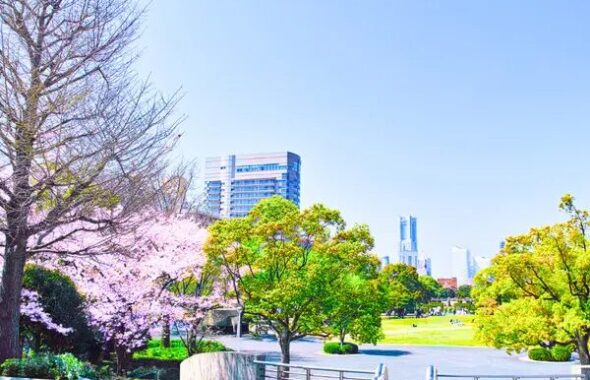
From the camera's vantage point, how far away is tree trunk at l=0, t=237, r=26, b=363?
12367 mm

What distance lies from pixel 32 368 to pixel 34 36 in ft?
23.8

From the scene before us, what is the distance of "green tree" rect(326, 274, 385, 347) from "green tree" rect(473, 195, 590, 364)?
3.73 m

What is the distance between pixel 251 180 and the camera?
153m

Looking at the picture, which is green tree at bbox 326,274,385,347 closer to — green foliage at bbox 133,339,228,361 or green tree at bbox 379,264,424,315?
green foliage at bbox 133,339,228,361

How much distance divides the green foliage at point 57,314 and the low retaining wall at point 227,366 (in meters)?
6.52

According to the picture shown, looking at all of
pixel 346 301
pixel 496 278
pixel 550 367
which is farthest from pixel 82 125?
pixel 550 367

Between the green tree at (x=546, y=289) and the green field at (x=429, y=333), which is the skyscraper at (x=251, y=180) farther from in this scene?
the green tree at (x=546, y=289)

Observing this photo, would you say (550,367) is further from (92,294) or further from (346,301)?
(92,294)

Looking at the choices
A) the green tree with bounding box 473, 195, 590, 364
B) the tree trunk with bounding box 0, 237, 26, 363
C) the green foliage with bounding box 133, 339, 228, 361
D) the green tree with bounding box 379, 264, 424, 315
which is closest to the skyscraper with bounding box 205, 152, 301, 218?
the green tree with bounding box 379, 264, 424, 315

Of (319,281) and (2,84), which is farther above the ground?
(2,84)

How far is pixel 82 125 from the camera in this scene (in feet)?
40.2

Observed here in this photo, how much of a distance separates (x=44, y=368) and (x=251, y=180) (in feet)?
467

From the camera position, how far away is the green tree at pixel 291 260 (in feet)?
64.6

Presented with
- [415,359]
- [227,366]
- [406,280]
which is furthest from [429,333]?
[227,366]
